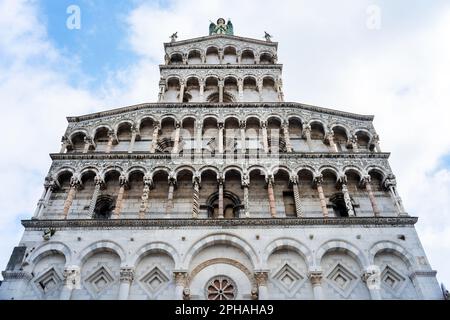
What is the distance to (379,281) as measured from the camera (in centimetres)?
1338

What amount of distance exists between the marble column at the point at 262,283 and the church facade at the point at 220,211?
1.3 inches

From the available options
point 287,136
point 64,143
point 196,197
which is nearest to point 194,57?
point 287,136

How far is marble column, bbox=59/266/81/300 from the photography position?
13242 mm

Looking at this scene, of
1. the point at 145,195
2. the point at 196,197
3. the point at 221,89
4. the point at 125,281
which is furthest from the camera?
the point at 221,89

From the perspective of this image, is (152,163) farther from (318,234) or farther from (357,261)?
(357,261)

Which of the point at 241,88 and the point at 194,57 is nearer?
the point at 241,88

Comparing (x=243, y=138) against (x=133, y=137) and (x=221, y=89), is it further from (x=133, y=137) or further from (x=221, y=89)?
(x=133, y=137)

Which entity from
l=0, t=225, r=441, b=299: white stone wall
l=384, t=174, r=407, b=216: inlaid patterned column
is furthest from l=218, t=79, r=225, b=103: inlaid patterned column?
l=384, t=174, r=407, b=216: inlaid patterned column

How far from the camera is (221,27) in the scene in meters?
27.5

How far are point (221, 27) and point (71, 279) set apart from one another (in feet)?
64.7

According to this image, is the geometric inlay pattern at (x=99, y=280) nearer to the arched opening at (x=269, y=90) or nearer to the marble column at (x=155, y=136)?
the marble column at (x=155, y=136)

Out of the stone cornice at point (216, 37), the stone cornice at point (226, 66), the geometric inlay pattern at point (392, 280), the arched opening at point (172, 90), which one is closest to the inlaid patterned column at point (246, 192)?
the geometric inlay pattern at point (392, 280)

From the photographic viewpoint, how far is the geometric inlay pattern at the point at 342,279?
1347 centimetres

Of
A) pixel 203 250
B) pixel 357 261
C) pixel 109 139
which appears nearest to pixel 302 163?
pixel 357 261
